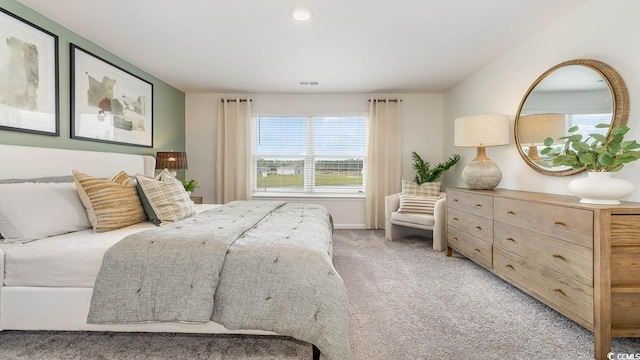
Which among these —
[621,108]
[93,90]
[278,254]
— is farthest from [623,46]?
[93,90]

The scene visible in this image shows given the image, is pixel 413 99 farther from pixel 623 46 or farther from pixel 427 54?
pixel 623 46

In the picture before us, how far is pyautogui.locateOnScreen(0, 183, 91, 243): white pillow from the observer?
166cm

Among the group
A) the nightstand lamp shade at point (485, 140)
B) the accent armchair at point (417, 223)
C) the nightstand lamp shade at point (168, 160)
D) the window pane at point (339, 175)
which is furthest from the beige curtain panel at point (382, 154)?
the nightstand lamp shade at point (168, 160)

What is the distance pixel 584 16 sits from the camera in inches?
86.8

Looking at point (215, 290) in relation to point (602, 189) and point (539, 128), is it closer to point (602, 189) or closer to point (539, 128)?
point (602, 189)

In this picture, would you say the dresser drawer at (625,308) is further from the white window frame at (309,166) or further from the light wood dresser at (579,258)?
the white window frame at (309,166)

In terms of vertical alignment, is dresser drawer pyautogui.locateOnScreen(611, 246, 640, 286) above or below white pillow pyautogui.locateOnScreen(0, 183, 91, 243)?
below

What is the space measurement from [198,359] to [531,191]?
3080 millimetres

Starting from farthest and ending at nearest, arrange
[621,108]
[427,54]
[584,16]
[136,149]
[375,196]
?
[375,196] < [136,149] < [427,54] < [584,16] < [621,108]

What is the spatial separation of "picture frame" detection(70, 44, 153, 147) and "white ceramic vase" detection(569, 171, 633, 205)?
4.18 meters

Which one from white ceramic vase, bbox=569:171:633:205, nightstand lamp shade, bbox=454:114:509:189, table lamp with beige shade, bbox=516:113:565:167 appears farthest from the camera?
nightstand lamp shade, bbox=454:114:509:189

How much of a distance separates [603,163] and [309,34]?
244 centimetres

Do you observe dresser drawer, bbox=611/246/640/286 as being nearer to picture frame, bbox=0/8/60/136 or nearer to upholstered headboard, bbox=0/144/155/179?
upholstered headboard, bbox=0/144/155/179

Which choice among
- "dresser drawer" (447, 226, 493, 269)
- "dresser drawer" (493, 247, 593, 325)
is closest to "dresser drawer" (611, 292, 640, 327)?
"dresser drawer" (493, 247, 593, 325)
